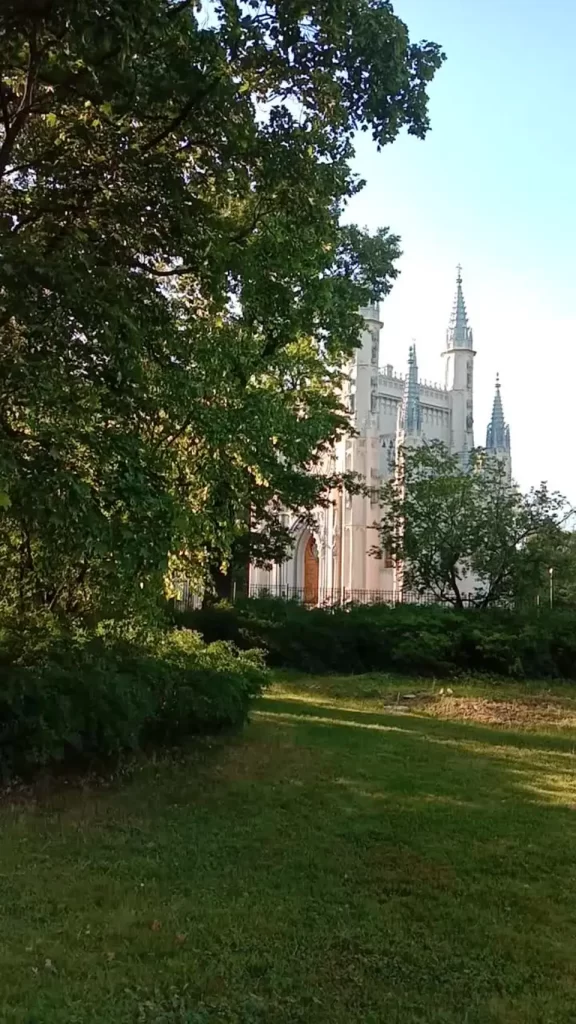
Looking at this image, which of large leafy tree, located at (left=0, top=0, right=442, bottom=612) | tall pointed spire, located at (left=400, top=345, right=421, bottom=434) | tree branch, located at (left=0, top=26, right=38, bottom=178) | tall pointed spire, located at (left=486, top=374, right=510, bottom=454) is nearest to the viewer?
tree branch, located at (left=0, top=26, right=38, bottom=178)

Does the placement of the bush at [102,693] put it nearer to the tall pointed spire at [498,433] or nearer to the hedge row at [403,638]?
the hedge row at [403,638]

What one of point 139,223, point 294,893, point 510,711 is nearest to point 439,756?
point 510,711

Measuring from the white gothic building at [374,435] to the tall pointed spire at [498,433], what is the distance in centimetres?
5

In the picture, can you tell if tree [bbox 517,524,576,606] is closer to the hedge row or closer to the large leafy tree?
the hedge row

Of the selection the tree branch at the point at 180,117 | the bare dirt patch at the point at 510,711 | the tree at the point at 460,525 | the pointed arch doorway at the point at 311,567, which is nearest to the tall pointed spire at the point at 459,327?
the pointed arch doorway at the point at 311,567

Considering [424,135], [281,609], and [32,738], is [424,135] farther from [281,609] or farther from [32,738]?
[281,609]

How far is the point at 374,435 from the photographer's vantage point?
4297 centimetres

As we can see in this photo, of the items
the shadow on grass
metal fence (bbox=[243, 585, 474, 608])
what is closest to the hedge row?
metal fence (bbox=[243, 585, 474, 608])

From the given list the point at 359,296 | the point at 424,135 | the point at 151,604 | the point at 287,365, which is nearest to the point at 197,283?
the point at 424,135

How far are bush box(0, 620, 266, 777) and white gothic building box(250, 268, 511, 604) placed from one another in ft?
98.3

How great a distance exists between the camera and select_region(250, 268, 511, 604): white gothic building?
137 feet

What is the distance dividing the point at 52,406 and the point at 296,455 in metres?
7.83

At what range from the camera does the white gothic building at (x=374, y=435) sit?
4172 centimetres

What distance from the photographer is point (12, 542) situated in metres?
7.74
